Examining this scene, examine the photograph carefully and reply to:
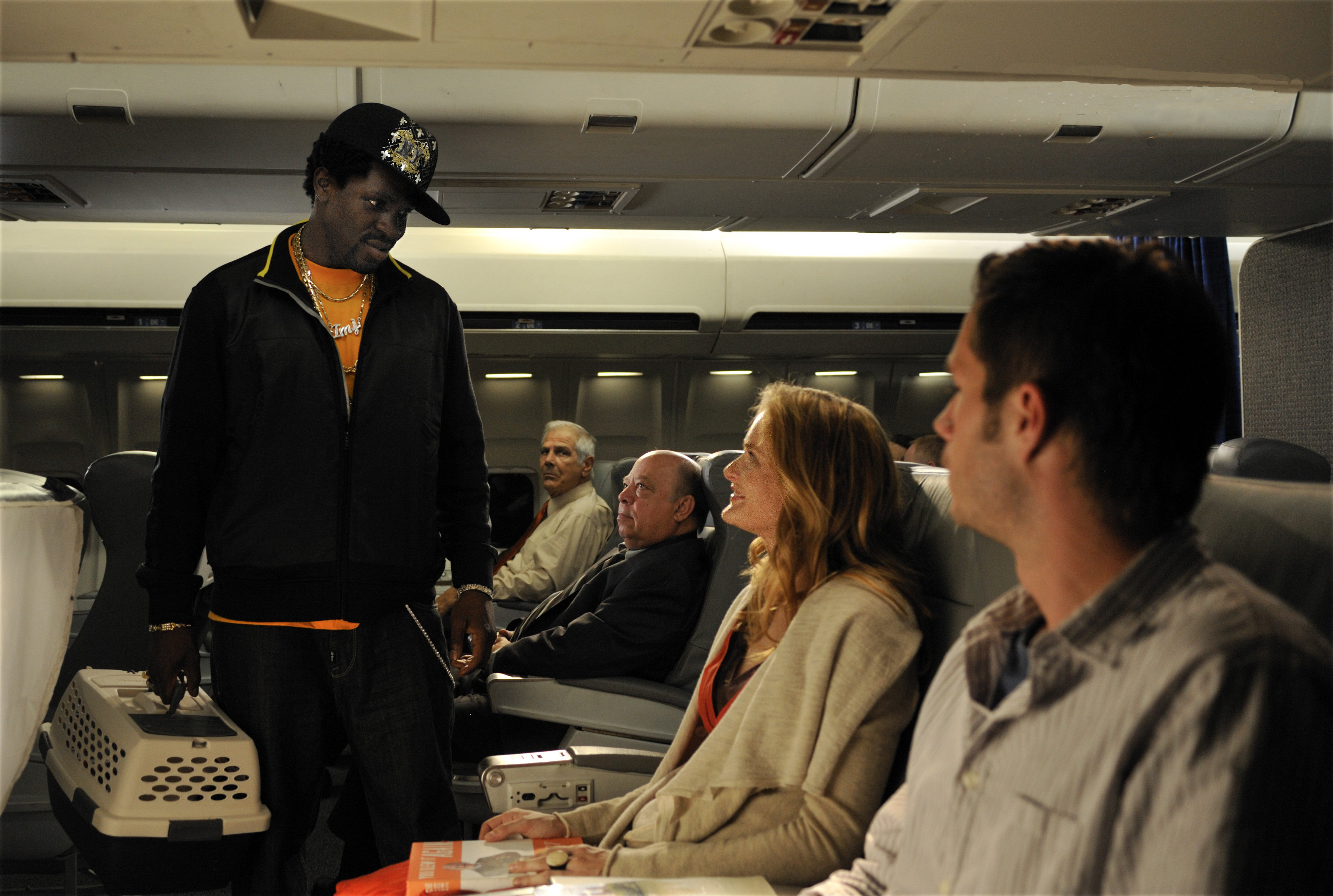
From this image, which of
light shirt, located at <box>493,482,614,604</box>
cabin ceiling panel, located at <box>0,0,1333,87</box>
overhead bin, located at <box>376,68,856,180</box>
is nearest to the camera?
cabin ceiling panel, located at <box>0,0,1333,87</box>

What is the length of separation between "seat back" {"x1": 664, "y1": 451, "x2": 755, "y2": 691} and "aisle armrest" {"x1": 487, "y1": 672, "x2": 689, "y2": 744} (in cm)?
11

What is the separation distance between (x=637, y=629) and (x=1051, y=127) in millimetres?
2051

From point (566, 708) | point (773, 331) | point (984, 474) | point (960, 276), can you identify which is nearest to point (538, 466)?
point (773, 331)

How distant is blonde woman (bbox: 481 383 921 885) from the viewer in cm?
170

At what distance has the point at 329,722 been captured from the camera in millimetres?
2285

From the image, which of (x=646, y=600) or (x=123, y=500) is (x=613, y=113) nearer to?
(x=646, y=600)

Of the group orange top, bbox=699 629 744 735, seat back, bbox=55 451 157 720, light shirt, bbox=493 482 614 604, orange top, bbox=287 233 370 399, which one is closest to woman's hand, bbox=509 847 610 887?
orange top, bbox=699 629 744 735

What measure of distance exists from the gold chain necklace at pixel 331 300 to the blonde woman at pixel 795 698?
919 mm

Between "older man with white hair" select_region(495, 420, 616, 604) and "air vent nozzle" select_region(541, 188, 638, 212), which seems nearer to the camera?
"air vent nozzle" select_region(541, 188, 638, 212)

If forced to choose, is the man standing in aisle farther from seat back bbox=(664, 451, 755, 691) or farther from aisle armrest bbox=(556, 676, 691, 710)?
seat back bbox=(664, 451, 755, 691)

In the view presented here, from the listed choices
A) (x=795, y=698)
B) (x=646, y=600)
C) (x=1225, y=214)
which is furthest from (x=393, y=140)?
(x=1225, y=214)

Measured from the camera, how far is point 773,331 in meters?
6.83

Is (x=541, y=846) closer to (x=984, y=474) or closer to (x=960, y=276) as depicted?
(x=984, y=474)

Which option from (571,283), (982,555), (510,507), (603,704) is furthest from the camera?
(510,507)
